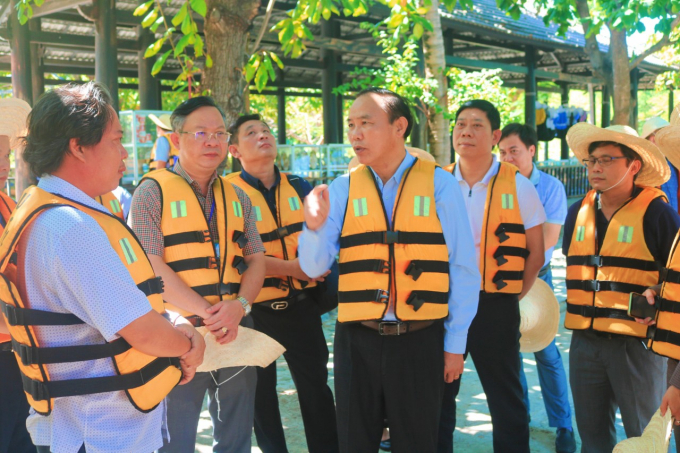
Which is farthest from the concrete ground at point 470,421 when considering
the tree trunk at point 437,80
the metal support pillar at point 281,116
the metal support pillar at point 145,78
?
the metal support pillar at point 281,116

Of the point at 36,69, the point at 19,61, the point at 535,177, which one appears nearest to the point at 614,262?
the point at 535,177

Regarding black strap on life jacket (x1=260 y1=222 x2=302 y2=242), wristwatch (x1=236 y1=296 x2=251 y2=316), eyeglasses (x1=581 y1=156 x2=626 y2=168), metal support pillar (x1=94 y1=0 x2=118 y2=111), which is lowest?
wristwatch (x1=236 y1=296 x2=251 y2=316)

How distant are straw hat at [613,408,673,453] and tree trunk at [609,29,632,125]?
31.2 ft

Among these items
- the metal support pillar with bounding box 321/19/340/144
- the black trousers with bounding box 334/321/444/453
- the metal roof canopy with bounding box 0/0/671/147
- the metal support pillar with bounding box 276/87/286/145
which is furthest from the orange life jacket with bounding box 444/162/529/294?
the metal support pillar with bounding box 276/87/286/145

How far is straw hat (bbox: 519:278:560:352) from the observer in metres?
3.77

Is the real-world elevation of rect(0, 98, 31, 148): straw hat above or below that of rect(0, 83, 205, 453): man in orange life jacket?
above

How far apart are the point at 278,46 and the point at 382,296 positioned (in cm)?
1295

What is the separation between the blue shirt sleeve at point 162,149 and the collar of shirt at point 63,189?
5.54 metres

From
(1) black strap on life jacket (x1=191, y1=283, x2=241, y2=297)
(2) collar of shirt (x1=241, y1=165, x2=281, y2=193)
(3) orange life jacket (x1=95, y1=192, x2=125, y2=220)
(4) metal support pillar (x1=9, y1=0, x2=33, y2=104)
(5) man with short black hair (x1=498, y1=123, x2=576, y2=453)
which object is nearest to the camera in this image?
(1) black strap on life jacket (x1=191, y1=283, x2=241, y2=297)

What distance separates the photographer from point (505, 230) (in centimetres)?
342

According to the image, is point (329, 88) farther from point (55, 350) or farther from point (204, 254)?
point (55, 350)

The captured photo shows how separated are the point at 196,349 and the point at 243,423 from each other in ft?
3.25

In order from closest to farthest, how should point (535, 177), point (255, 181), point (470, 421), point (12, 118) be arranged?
point (12, 118)
point (255, 181)
point (470, 421)
point (535, 177)

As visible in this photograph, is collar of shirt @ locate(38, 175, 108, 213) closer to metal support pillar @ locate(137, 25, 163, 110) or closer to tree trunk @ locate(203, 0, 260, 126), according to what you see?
tree trunk @ locate(203, 0, 260, 126)
